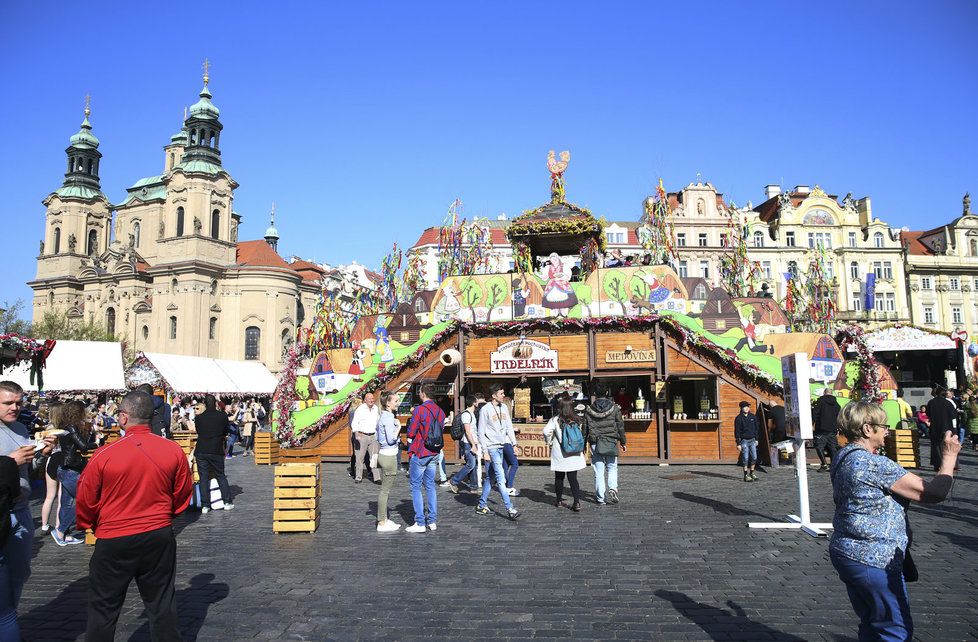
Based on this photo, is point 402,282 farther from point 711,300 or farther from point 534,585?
point 534,585

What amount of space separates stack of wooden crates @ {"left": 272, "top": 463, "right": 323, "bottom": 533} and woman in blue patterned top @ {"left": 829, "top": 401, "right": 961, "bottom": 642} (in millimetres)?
7064

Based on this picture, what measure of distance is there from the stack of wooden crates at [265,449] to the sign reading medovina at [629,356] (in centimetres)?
1004

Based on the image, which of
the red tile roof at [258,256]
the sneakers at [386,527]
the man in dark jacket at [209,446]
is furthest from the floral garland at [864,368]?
the red tile roof at [258,256]

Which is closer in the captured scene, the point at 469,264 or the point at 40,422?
the point at 40,422

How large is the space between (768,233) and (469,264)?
41.0m

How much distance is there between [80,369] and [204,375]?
316 inches

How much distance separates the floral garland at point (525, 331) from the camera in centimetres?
1744

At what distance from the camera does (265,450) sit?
19938 mm

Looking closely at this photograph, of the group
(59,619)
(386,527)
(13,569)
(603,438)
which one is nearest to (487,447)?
(603,438)

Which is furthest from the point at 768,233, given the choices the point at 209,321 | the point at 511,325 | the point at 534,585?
the point at 534,585

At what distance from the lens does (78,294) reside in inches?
2928

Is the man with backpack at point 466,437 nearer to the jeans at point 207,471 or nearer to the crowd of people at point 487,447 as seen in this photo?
the crowd of people at point 487,447

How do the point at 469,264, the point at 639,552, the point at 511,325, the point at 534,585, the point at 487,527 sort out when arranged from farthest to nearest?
1. the point at 469,264
2. the point at 511,325
3. the point at 487,527
4. the point at 639,552
5. the point at 534,585

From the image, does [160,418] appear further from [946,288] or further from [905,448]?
[946,288]
